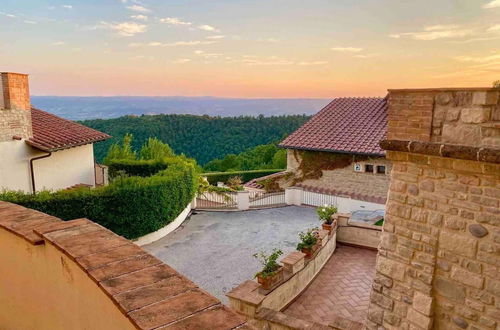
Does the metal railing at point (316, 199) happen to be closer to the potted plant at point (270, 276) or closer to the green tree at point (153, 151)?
the potted plant at point (270, 276)

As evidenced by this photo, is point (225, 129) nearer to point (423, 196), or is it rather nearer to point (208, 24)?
point (208, 24)

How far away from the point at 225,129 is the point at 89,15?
3287 cm

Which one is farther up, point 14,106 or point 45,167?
point 14,106

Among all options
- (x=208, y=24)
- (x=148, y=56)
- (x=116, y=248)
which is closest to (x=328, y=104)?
(x=208, y=24)

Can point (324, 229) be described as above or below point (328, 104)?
below

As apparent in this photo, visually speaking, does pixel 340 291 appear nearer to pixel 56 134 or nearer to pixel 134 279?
pixel 134 279

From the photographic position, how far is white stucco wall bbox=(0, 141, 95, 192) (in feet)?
33.1

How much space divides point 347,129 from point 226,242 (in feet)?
31.7

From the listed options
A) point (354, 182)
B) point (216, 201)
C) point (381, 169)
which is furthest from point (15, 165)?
point (381, 169)

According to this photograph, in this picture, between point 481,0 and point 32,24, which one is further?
point 32,24

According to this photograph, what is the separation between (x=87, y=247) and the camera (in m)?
1.74

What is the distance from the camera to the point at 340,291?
7.64m

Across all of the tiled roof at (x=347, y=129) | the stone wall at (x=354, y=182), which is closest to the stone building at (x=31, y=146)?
the tiled roof at (x=347, y=129)

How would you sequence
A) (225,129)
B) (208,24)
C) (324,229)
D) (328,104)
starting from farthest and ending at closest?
(225,129) → (328,104) → (208,24) → (324,229)
